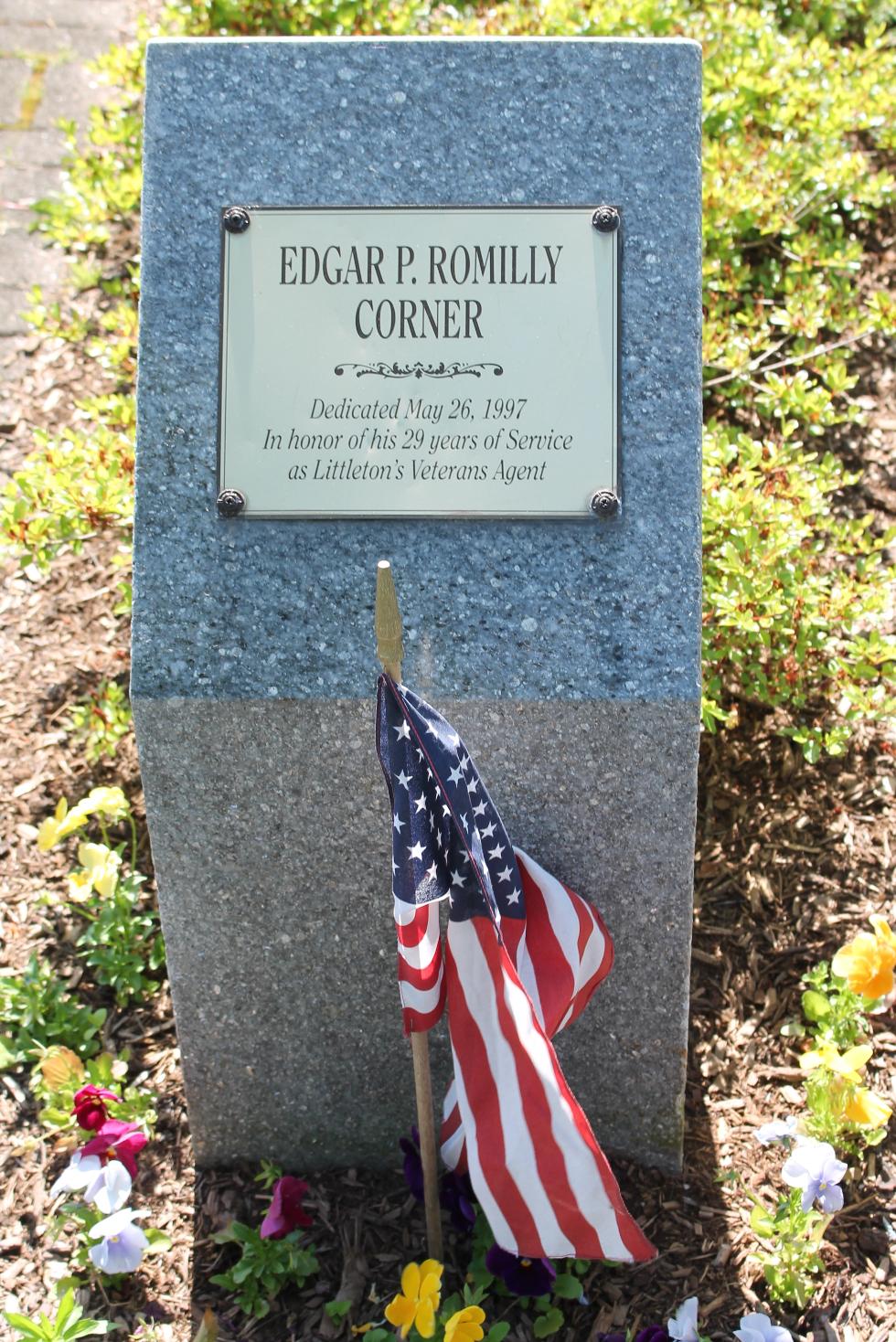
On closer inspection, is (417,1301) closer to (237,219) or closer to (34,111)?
(237,219)

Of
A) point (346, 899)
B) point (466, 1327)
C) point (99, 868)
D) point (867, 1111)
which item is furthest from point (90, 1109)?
point (867, 1111)

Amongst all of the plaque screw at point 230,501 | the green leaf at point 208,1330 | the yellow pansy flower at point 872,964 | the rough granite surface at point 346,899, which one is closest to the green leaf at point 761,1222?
the rough granite surface at point 346,899

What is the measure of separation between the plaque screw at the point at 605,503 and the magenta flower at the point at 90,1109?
1.43 metres

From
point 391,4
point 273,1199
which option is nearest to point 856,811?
point 273,1199

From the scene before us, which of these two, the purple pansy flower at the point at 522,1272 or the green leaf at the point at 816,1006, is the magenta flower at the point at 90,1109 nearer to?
the purple pansy flower at the point at 522,1272

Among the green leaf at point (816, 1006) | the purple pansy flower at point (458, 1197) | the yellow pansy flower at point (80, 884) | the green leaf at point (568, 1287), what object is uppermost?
the yellow pansy flower at point (80, 884)

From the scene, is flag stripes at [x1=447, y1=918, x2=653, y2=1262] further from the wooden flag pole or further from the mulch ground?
the mulch ground

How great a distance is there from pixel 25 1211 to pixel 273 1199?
1.82ft

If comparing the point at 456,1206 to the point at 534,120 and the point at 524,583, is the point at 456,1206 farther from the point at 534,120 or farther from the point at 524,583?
the point at 534,120

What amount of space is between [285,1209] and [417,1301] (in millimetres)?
388

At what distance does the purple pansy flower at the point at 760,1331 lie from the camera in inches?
81.5

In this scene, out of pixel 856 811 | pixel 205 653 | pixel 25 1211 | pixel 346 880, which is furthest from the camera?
pixel 856 811

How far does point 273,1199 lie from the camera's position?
2299 mm

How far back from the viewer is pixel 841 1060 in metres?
2.33
